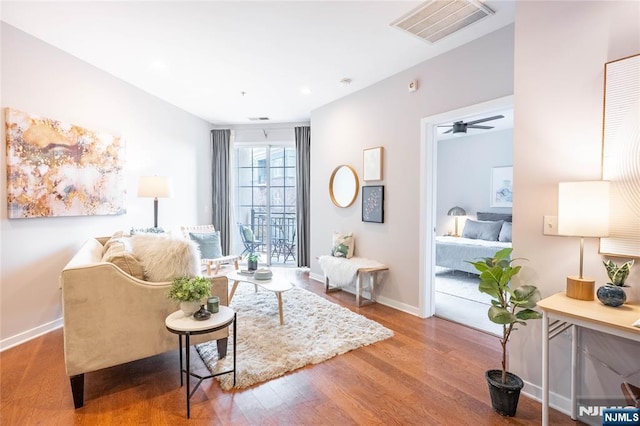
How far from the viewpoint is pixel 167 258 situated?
2.24 meters

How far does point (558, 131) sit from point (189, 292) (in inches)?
99.5

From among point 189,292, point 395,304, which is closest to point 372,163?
point 395,304

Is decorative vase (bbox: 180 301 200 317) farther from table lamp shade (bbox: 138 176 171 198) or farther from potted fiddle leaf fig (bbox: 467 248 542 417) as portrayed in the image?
table lamp shade (bbox: 138 176 171 198)

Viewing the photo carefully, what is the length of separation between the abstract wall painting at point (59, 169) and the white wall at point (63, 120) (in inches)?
3.3

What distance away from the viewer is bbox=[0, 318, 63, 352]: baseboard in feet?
8.95

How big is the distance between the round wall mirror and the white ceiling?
115 cm

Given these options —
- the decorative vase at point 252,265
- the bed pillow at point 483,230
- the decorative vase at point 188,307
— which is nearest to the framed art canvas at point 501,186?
the bed pillow at point 483,230

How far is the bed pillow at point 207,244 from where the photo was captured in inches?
191

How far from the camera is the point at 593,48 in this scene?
5.83 ft

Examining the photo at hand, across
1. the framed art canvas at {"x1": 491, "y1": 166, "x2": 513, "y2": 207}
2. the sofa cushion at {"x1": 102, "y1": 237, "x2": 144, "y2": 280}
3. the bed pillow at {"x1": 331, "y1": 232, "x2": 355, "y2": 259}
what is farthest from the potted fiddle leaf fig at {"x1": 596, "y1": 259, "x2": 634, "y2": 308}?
the framed art canvas at {"x1": 491, "y1": 166, "x2": 513, "y2": 207}

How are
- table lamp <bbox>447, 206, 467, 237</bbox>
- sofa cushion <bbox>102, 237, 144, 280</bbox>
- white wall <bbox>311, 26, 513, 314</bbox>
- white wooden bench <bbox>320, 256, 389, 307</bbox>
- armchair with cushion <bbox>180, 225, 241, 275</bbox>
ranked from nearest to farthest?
sofa cushion <bbox>102, 237, 144, 280</bbox>, white wall <bbox>311, 26, 513, 314</bbox>, white wooden bench <bbox>320, 256, 389, 307</bbox>, armchair with cushion <bbox>180, 225, 241, 275</bbox>, table lamp <bbox>447, 206, 467, 237</bbox>

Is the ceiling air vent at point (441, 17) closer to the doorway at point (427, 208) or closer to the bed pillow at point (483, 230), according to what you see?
the doorway at point (427, 208)

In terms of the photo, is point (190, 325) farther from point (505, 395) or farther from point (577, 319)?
point (577, 319)

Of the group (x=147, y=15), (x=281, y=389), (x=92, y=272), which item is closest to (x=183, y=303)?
(x=92, y=272)
